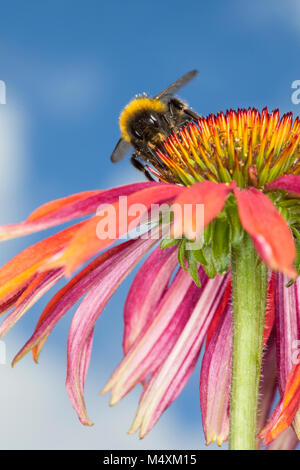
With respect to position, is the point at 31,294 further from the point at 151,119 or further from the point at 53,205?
the point at 151,119

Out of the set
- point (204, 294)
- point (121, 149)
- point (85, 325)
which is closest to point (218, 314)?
point (204, 294)

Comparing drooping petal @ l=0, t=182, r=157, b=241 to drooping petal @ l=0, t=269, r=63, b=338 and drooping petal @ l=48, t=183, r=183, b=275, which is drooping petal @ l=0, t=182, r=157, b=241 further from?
drooping petal @ l=0, t=269, r=63, b=338

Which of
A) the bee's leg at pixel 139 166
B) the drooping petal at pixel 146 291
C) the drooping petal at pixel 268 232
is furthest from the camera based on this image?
the bee's leg at pixel 139 166

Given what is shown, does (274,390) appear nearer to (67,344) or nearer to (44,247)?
(67,344)

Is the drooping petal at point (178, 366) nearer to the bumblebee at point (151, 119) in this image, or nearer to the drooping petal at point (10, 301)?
the drooping petal at point (10, 301)

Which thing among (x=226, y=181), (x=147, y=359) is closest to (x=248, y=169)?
(x=226, y=181)

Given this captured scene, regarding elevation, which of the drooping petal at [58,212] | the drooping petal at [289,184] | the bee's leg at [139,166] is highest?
the bee's leg at [139,166]

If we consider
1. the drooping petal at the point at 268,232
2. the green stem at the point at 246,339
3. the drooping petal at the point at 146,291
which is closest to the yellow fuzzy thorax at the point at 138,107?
the drooping petal at the point at 146,291
